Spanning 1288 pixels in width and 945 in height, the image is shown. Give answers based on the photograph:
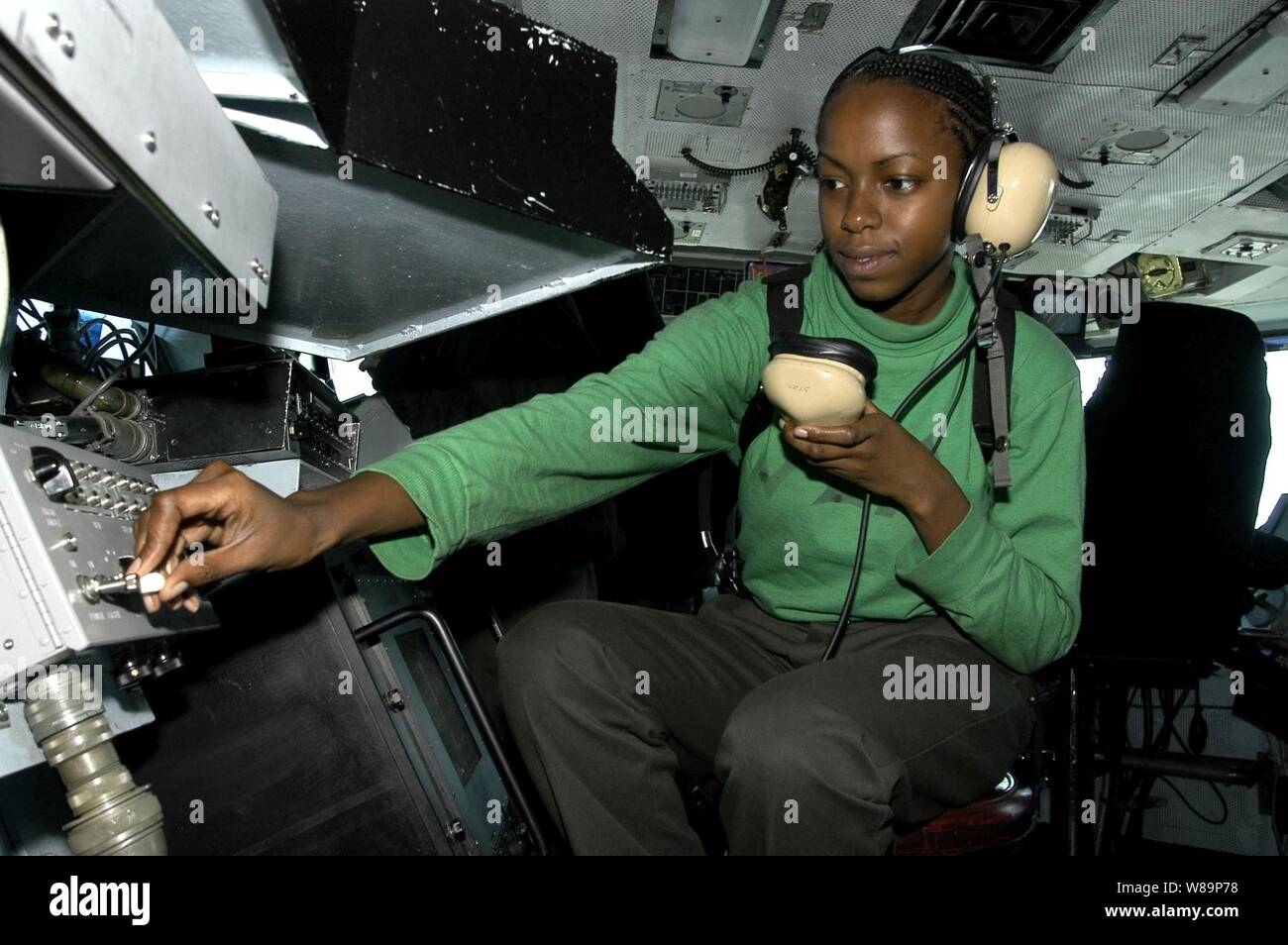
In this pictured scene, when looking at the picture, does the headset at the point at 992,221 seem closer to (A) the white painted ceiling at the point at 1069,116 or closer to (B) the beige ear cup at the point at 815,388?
(B) the beige ear cup at the point at 815,388

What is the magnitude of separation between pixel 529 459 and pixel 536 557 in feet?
2.30

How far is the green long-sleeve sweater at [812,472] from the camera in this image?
0.84 meters

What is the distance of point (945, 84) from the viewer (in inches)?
39.3

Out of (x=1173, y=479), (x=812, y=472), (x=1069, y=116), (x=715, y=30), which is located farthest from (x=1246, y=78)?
(x=812, y=472)

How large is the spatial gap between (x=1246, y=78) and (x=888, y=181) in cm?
178

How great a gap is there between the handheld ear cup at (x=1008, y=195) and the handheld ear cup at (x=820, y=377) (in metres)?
0.29

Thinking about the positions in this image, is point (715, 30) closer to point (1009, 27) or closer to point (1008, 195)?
point (1009, 27)

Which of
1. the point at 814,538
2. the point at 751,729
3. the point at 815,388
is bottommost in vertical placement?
the point at 751,729

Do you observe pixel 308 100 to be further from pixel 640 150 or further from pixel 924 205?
pixel 640 150

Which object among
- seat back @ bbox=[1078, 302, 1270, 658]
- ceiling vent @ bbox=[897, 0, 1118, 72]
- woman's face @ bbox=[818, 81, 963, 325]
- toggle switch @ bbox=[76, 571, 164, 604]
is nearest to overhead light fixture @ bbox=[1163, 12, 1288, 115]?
ceiling vent @ bbox=[897, 0, 1118, 72]

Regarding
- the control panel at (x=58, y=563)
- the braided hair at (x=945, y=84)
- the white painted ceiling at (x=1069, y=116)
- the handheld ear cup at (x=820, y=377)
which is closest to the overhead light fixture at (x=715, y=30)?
the white painted ceiling at (x=1069, y=116)

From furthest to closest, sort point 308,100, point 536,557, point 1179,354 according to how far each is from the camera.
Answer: point 1179,354
point 536,557
point 308,100
